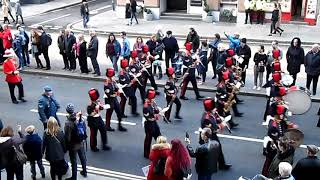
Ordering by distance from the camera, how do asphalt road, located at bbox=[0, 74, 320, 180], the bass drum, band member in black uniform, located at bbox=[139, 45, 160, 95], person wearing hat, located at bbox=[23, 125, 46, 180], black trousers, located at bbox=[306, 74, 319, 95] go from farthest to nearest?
1. black trousers, located at bbox=[306, 74, 319, 95]
2. band member in black uniform, located at bbox=[139, 45, 160, 95]
3. the bass drum
4. asphalt road, located at bbox=[0, 74, 320, 180]
5. person wearing hat, located at bbox=[23, 125, 46, 180]

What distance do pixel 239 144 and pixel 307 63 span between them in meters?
4.68

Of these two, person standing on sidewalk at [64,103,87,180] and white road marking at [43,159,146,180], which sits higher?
person standing on sidewalk at [64,103,87,180]

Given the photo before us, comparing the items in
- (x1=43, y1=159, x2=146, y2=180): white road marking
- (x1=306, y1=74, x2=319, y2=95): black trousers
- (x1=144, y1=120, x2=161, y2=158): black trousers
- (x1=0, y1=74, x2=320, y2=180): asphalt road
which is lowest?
(x1=43, y1=159, x2=146, y2=180): white road marking

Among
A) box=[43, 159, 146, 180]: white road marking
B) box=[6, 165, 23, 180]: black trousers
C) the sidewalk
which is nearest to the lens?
box=[6, 165, 23, 180]: black trousers

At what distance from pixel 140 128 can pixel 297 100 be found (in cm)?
441

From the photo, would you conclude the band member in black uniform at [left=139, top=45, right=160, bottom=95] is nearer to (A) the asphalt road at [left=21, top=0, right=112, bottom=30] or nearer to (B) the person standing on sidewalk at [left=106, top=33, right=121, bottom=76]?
(B) the person standing on sidewalk at [left=106, top=33, right=121, bottom=76]

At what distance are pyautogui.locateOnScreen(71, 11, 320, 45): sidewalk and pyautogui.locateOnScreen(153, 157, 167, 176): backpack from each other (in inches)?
635

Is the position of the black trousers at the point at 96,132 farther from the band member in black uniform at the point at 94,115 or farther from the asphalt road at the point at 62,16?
the asphalt road at the point at 62,16

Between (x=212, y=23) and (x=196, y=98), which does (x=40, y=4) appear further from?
(x=196, y=98)

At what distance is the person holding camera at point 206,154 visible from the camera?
10.1 m

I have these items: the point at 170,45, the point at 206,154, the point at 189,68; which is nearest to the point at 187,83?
the point at 189,68

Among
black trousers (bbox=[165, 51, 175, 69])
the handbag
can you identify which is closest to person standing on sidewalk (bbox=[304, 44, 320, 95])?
black trousers (bbox=[165, 51, 175, 69])

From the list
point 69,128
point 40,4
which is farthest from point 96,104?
point 40,4

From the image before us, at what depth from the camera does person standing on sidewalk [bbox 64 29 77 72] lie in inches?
752
